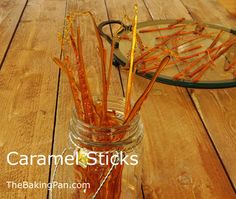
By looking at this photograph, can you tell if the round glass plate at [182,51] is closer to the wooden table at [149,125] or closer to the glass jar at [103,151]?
the wooden table at [149,125]

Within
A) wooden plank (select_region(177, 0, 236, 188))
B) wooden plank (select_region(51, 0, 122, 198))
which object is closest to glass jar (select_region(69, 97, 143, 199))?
wooden plank (select_region(51, 0, 122, 198))

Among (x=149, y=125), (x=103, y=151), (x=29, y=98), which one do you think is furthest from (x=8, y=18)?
(x=103, y=151)

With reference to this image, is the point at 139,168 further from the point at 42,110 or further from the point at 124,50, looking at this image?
the point at 124,50

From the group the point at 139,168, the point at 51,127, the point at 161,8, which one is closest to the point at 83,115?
the point at 139,168

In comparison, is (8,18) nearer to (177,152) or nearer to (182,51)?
(182,51)

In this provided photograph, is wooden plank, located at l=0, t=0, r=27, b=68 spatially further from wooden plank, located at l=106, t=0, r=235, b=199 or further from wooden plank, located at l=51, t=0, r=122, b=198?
wooden plank, located at l=106, t=0, r=235, b=199

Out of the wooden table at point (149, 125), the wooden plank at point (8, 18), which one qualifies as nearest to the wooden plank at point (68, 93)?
the wooden table at point (149, 125)
